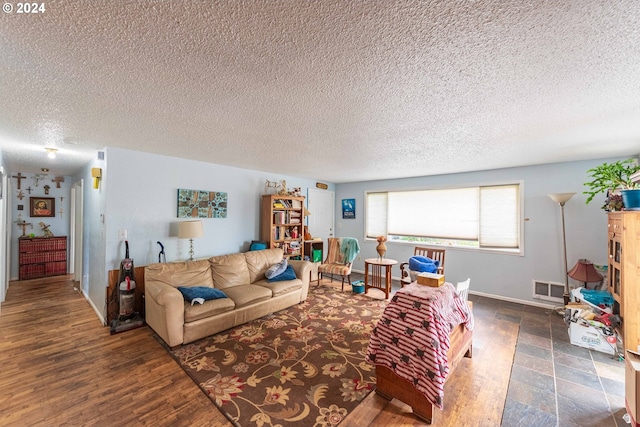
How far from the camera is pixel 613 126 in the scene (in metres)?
2.38

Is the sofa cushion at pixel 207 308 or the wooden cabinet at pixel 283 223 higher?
the wooden cabinet at pixel 283 223

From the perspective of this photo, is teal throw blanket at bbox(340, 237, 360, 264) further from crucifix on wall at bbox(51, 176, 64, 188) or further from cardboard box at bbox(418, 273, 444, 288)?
crucifix on wall at bbox(51, 176, 64, 188)

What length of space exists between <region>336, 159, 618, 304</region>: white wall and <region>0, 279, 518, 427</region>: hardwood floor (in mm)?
1319

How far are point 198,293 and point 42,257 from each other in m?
5.18

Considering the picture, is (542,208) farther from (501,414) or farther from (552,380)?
(501,414)

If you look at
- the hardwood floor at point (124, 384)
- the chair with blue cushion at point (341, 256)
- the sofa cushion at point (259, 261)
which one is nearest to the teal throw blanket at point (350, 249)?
the chair with blue cushion at point (341, 256)

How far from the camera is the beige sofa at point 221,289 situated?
274 centimetres

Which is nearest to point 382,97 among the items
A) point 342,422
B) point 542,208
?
point 342,422

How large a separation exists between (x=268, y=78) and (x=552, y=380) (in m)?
3.44

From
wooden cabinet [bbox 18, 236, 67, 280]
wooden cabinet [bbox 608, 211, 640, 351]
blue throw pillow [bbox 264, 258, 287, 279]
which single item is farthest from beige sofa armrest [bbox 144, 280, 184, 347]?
wooden cabinet [bbox 18, 236, 67, 280]

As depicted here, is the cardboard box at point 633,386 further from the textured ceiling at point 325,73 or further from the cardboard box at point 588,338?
the textured ceiling at point 325,73

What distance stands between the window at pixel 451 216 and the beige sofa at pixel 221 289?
2611mm

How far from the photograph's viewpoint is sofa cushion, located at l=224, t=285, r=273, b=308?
3.28m
